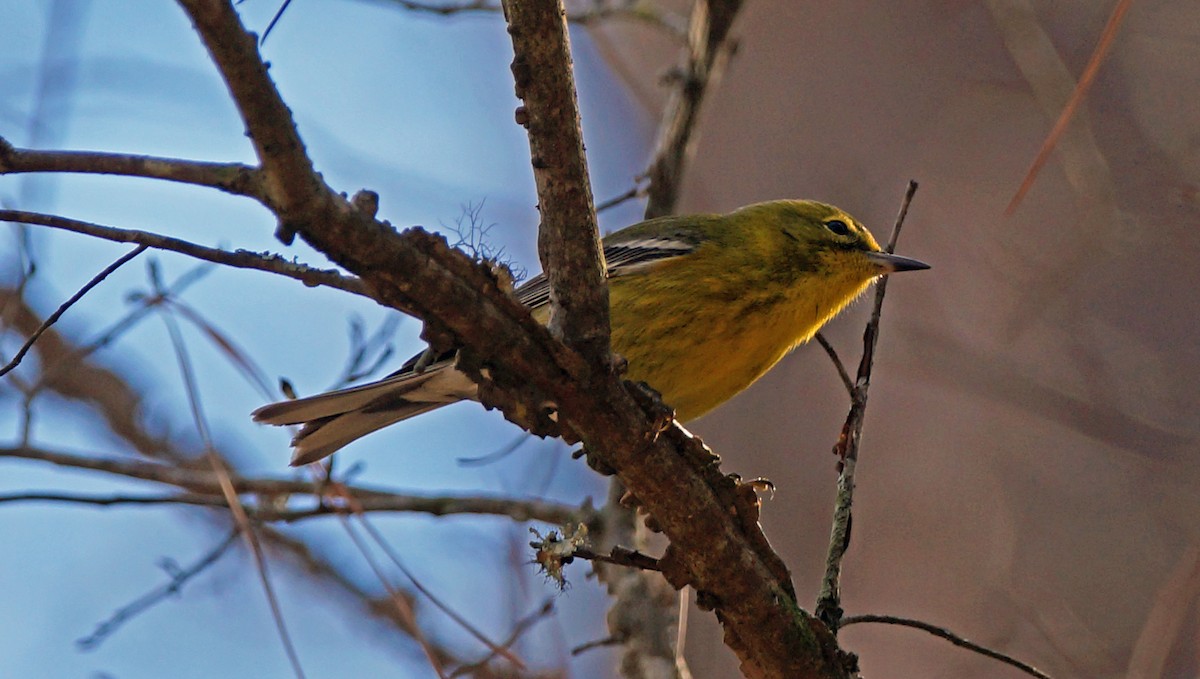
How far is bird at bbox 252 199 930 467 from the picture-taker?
401cm

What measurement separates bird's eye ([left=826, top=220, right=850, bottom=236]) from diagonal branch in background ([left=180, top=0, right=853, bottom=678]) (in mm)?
2334

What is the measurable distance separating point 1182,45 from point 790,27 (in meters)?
3.80

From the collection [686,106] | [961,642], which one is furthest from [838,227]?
[961,642]

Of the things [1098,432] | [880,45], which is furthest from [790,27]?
[1098,432]

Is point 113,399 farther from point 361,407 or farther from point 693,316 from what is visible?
point 693,316

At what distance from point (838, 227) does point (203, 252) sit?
3.48m

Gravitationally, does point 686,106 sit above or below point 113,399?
below

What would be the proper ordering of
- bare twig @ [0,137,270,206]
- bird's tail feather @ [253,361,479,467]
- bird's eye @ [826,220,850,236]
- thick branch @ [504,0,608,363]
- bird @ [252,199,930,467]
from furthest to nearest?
bird's eye @ [826,220,850,236], bird @ [252,199,930,467], bird's tail feather @ [253,361,479,467], thick branch @ [504,0,608,363], bare twig @ [0,137,270,206]

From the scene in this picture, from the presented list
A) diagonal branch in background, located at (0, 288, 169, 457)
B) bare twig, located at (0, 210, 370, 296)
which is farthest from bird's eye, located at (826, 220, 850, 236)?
diagonal branch in background, located at (0, 288, 169, 457)

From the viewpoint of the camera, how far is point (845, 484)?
2.94 metres

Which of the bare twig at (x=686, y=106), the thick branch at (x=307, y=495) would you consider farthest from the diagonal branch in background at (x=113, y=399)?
the bare twig at (x=686, y=106)

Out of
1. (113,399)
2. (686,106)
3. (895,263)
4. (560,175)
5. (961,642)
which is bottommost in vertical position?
(961,642)

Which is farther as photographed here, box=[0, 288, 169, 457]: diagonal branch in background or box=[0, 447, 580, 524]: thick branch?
box=[0, 288, 169, 457]: diagonal branch in background

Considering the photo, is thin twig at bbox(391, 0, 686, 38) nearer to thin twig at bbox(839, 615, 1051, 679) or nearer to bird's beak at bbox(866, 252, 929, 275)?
bird's beak at bbox(866, 252, 929, 275)
